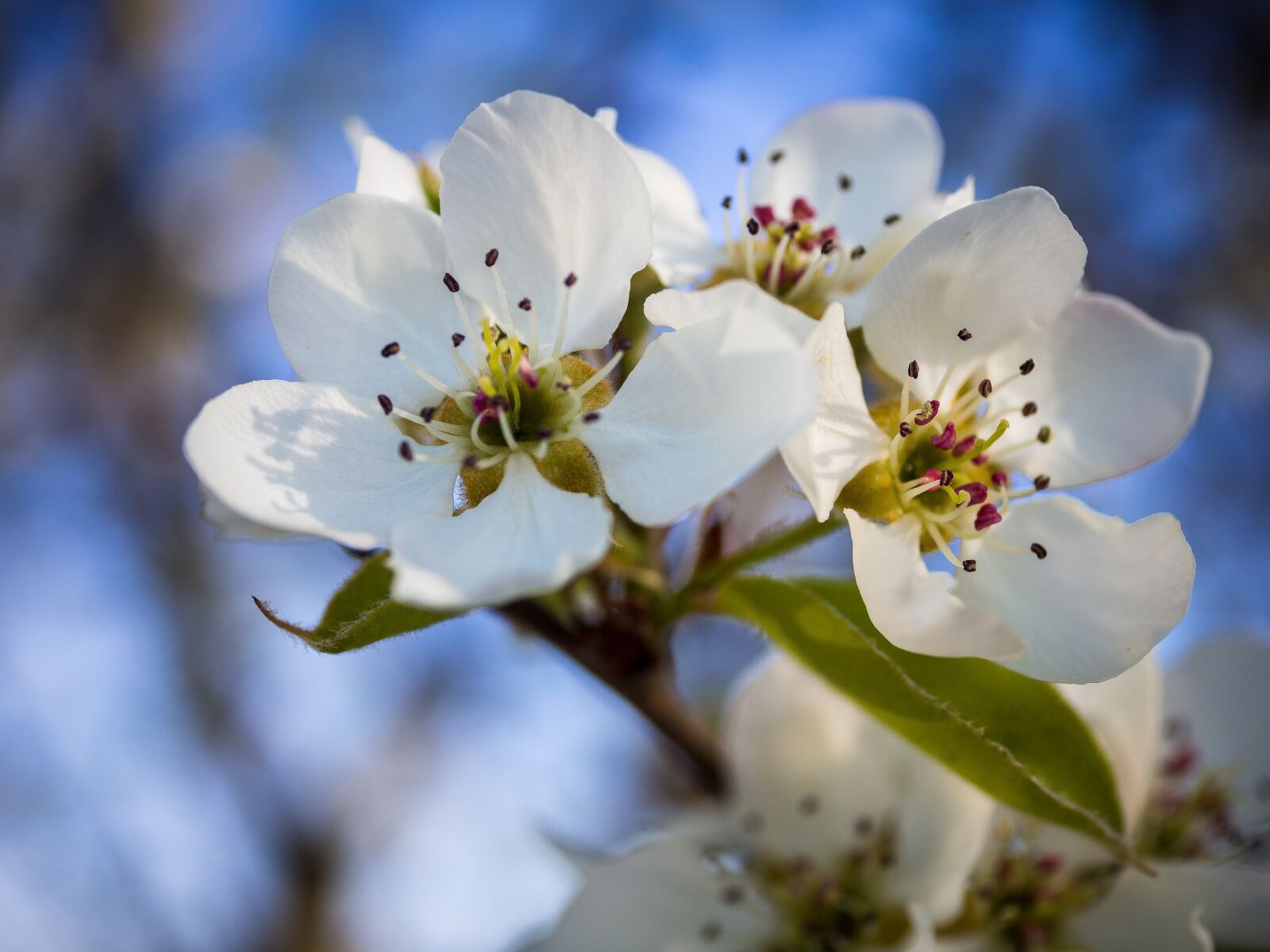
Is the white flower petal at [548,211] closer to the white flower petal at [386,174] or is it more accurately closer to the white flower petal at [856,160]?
the white flower petal at [386,174]

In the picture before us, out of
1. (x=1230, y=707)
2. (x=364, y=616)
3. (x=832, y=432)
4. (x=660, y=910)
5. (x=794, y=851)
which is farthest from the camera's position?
(x=1230, y=707)

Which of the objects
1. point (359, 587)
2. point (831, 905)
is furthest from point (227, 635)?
point (359, 587)

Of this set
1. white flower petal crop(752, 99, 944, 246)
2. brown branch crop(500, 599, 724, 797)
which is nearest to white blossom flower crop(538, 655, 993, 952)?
brown branch crop(500, 599, 724, 797)

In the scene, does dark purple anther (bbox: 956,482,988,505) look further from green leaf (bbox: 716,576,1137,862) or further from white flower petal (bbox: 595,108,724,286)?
white flower petal (bbox: 595,108,724,286)

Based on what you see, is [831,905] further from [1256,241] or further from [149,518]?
[1256,241]

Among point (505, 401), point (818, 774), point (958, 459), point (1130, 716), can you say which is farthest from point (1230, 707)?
point (505, 401)

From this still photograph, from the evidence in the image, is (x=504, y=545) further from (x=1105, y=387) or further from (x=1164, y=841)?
(x=1164, y=841)
